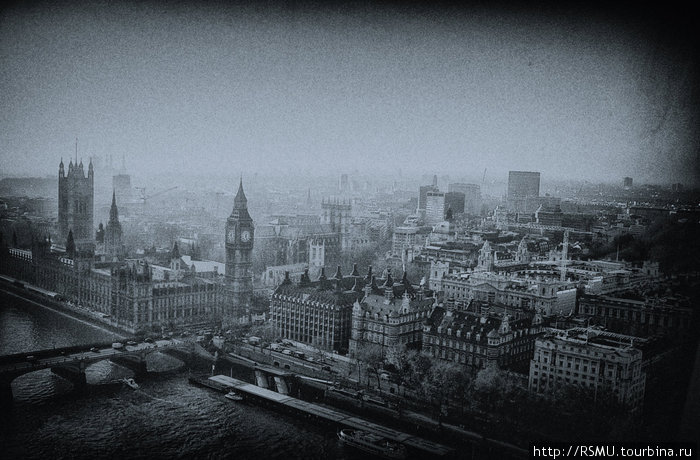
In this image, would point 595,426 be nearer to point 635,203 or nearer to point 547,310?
point 547,310

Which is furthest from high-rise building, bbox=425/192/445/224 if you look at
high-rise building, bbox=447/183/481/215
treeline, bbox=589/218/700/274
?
treeline, bbox=589/218/700/274

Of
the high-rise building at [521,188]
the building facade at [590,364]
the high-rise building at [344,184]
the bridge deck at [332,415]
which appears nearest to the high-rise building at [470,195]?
the high-rise building at [521,188]

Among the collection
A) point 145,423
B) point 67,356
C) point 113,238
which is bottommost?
point 145,423

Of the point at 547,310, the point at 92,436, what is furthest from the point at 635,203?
the point at 92,436

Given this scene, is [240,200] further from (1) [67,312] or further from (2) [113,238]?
(1) [67,312]

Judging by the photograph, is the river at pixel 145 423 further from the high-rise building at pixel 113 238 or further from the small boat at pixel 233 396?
the high-rise building at pixel 113 238

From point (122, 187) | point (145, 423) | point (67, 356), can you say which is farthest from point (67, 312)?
point (145, 423)
